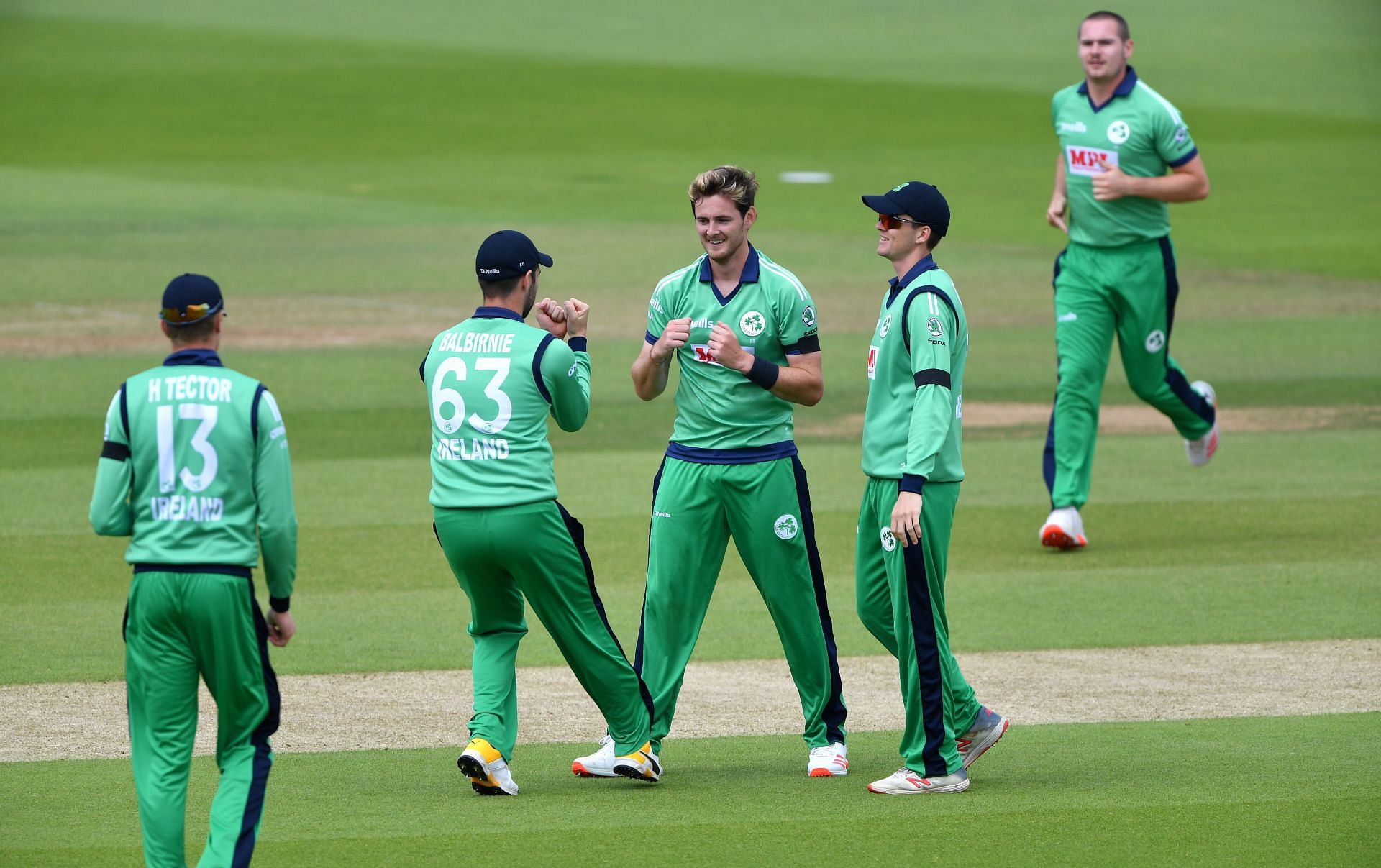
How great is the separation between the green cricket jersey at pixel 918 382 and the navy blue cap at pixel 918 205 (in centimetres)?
16

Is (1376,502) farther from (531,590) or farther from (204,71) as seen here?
(204,71)

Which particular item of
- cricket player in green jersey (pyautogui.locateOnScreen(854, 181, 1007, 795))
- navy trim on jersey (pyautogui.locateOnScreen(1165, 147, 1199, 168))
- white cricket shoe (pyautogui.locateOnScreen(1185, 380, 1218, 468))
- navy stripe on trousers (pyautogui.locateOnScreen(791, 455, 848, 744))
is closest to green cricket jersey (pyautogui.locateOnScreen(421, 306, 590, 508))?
navy stripe on trousers (pyautogui.locateOnScreen(791, 455, 848, 744))

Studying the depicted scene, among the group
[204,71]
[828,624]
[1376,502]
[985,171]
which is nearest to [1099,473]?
[1376,502]

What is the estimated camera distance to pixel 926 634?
714cm

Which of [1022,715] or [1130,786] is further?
[1022,715]

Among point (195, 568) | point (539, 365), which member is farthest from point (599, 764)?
point (195, 568)

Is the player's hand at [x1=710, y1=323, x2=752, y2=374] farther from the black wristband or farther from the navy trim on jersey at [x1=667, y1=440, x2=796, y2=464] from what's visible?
the navy trim on jersey at [x1=667, y1=440, x2=796, y2=464]

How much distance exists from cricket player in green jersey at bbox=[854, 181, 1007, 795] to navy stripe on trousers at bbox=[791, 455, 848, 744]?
243 mm

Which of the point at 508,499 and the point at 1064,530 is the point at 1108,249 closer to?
the point at 1064,530

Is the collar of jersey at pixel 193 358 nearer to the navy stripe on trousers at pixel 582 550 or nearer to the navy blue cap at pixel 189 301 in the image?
the navy blue cap at pixel 189 301

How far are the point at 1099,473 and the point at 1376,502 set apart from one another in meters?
2.08

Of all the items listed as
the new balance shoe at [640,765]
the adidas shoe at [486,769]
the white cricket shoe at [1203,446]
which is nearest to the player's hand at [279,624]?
the adidas shoe at [486,769]

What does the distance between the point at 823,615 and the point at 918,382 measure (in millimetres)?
1158

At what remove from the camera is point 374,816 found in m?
6.88
